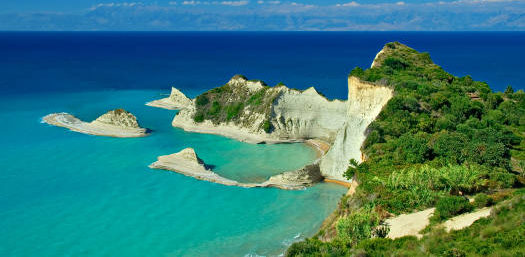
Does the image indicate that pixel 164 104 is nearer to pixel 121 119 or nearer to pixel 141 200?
pixel 121 119

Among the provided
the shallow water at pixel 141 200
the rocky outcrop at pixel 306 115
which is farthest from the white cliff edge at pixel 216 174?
the rocky outcrop at pixel 306 115

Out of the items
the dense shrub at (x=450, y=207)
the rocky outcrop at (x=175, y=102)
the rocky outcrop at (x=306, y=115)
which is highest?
the dense shrub at (x=450, y=207)

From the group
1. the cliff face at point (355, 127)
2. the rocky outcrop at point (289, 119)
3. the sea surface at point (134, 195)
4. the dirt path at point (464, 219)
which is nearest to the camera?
the dirt path at point (464, 219)

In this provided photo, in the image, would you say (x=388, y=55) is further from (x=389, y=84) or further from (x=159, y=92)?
(x=159, y=92)

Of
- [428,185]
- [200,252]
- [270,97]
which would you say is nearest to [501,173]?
[428,185]

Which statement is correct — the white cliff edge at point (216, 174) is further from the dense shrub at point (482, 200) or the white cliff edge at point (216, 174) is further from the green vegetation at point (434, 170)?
the dense shrub at point (482, 200)

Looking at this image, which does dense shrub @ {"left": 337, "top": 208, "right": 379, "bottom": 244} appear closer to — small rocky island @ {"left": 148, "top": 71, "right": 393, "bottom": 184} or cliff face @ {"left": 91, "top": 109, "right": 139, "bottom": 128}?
small rocky island @ {"left": 148, "top": 71, "right": 393, "bottom": 184}

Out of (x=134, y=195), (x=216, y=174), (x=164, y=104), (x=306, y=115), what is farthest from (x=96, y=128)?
(x=306, y=115)
